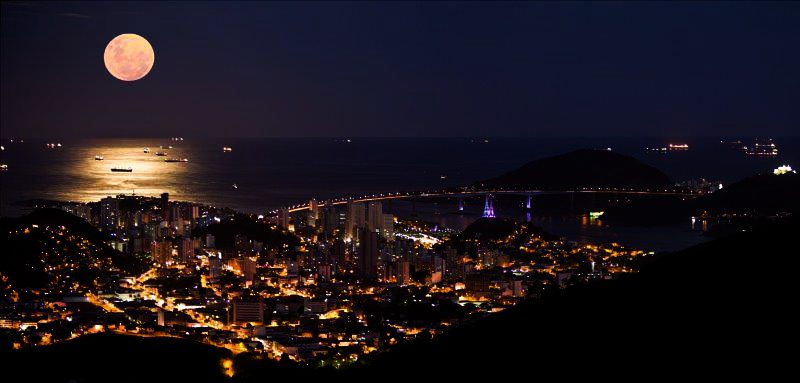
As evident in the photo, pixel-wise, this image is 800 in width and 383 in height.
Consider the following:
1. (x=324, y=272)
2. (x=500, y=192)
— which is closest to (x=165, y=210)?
(x=324, y=272)

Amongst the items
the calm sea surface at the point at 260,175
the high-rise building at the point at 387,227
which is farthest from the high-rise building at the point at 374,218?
the calm sea surface at the point at 260,175

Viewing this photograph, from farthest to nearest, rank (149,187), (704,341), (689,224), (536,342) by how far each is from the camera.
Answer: (149,187)
(689,224)
(536,342)
(704,341)

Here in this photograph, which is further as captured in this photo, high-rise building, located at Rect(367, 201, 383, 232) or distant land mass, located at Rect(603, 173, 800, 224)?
distant land mass, located at Rect(603, 173, 800, 224)

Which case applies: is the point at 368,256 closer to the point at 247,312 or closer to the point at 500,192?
the point at 247,312

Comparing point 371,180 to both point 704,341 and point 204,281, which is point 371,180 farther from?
point 704,341

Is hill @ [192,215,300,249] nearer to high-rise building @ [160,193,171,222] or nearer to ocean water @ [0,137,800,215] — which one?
high-rise building @ [160,193,171,222]

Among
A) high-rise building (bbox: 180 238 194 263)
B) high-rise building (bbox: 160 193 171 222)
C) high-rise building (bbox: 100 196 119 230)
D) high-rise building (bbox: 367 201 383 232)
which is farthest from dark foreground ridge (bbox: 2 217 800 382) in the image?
high-rise building (bbox: 160 193 171 222)

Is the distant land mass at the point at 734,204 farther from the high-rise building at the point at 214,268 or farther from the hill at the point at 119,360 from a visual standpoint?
the hill at the point at 119,360

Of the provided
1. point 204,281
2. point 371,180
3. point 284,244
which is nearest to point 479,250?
point 284,244
